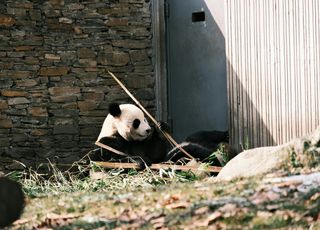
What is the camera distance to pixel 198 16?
10.6m

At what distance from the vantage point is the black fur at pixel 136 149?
928 cm

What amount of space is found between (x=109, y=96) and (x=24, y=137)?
1.15 metres

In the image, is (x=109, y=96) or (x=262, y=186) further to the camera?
(x=109, y=96)

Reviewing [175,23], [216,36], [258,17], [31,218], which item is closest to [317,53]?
[258,17]

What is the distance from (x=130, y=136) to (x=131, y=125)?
0.14 m

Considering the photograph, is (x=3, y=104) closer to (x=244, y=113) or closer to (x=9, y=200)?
(x=244, y=113)

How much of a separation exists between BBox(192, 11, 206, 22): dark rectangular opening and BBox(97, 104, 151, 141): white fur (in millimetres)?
1599

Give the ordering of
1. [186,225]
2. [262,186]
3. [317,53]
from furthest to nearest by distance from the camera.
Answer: [317,53] < [262,186] < [186,225]

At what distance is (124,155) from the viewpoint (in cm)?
923

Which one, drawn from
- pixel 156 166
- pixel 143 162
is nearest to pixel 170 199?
pixel 156 166

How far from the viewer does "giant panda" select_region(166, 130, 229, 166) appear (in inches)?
357

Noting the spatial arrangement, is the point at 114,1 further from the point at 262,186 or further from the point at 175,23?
the point at 262,186

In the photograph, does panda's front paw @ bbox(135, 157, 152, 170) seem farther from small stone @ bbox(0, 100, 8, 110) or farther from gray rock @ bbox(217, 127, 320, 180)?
small stone @ bbox(0, 100, 8, 110)

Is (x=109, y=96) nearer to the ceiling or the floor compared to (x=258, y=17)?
nearer to the floor
